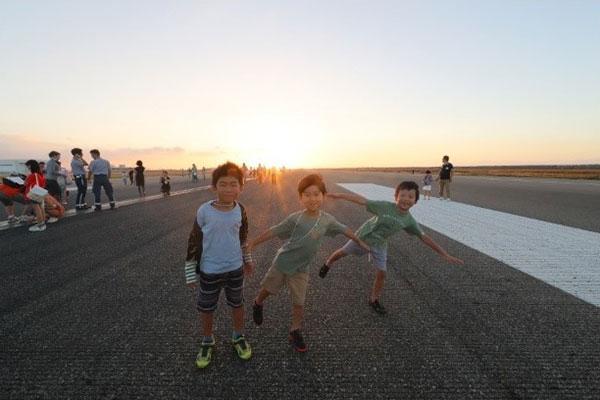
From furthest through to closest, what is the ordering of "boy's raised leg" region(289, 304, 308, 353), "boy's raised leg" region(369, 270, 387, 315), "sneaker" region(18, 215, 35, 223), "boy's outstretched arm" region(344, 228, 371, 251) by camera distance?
"sneaker" region(18, 215, 35, 223)
"boy's raised leg" region(369, 270, 387, 315)
"boy's outstretched arm" region(344, 228, 371, 251)
"boy's raised leg" region(289, 304, 308, 353)

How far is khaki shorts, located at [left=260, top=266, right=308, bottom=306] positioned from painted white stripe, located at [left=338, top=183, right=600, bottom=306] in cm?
378

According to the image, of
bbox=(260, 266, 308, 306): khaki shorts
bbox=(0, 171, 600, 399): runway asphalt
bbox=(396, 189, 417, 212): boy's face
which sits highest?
bbox=(396, 189, 417, 212): boy's face

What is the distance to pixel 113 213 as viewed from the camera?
34.9 ft

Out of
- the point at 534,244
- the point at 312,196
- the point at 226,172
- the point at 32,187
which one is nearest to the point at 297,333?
the point at 312,196

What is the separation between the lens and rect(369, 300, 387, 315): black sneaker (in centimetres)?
356

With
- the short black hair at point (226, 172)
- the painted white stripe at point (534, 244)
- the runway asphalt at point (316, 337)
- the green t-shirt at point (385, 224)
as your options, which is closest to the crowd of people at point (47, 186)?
the runway asphalt at point (316, 337)

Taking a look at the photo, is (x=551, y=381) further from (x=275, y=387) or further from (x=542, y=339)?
(x=275, y=387)

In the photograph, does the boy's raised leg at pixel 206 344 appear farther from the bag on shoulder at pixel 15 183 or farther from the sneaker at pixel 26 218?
the sneaker at pixel 26 218

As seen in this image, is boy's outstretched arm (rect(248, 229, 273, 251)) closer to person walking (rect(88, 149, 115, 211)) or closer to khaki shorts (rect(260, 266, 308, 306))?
khaki shorts (rect(260, 266, 308, 306))

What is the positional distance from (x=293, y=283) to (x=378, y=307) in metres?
1.31

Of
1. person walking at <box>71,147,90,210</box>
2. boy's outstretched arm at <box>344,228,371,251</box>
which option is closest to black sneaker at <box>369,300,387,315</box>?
boy's outstretched arm at <box>344,228,371,251</box>

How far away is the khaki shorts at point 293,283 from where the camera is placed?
292cm

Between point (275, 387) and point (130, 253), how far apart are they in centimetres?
463

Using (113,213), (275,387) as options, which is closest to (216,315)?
(275,387)
